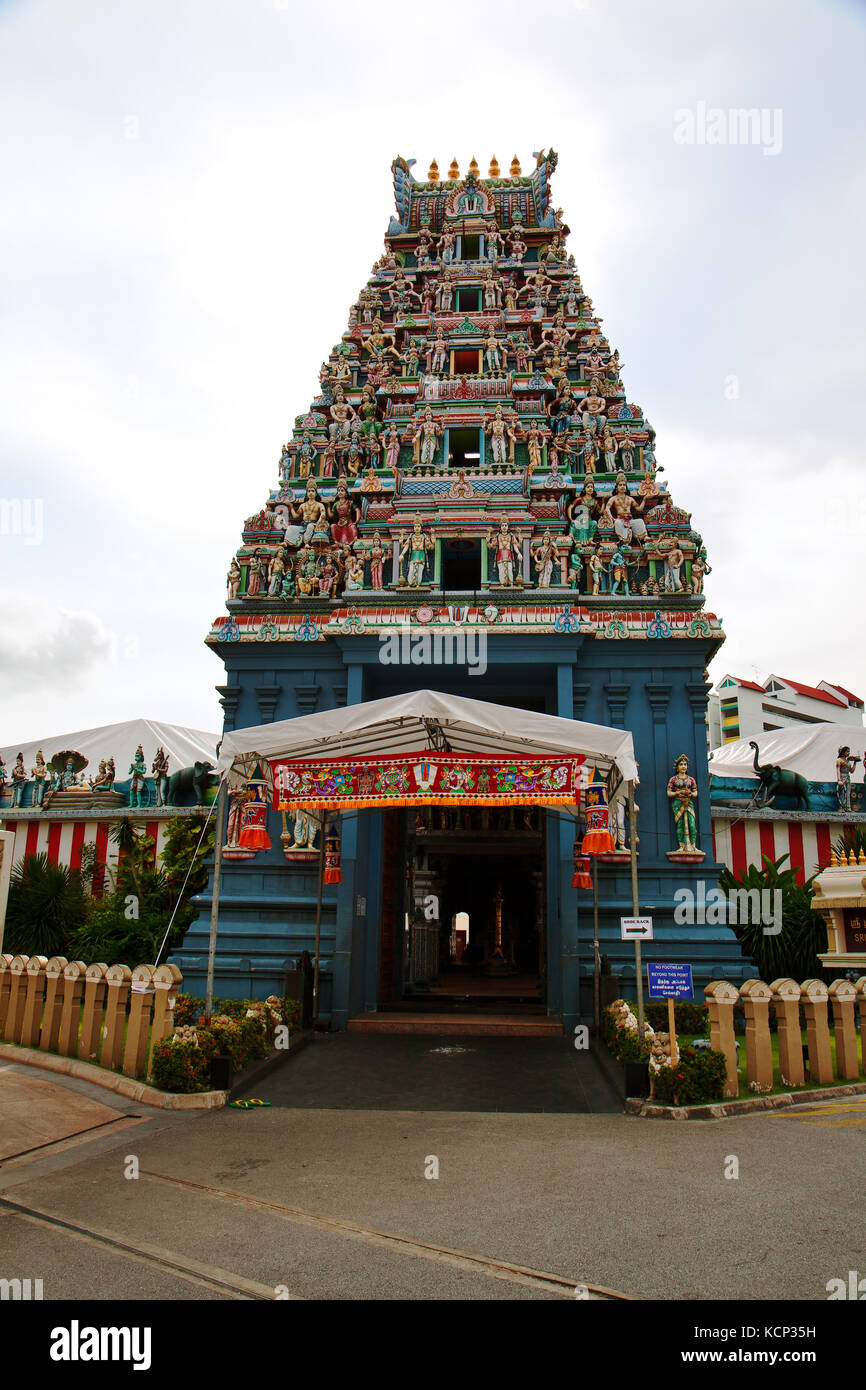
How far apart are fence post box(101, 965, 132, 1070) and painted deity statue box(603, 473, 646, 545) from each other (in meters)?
11.4

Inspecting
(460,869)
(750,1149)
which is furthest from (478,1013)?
(460,869)

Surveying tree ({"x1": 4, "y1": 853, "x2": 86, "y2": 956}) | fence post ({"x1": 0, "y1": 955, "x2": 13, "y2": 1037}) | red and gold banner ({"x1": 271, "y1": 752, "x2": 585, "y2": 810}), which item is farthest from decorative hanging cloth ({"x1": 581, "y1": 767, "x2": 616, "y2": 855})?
tree ({"x1": 4, "y1": 853, "x2": 86, "y2": 956})

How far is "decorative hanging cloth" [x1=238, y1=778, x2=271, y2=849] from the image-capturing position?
10.5m

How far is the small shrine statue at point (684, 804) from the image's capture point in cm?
1461

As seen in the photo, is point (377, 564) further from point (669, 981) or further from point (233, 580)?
point (669, 981)

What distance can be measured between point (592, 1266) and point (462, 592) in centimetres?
1232

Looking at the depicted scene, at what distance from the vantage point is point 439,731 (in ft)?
36.2

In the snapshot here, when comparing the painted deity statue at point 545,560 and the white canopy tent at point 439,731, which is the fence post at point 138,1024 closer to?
the white canopy tent at point 439,731

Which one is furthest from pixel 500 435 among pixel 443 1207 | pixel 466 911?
pixel 466 911

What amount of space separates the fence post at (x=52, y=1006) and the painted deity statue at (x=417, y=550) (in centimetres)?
846

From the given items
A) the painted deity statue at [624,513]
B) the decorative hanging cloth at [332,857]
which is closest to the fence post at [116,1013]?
the decorative hanging cloth at [332,857]

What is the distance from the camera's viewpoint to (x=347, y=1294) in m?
4.18

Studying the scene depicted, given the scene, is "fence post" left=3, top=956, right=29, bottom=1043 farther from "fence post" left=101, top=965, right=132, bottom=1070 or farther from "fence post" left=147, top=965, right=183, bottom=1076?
"fence post" left=147, top=965, right=183, bottom=1076
